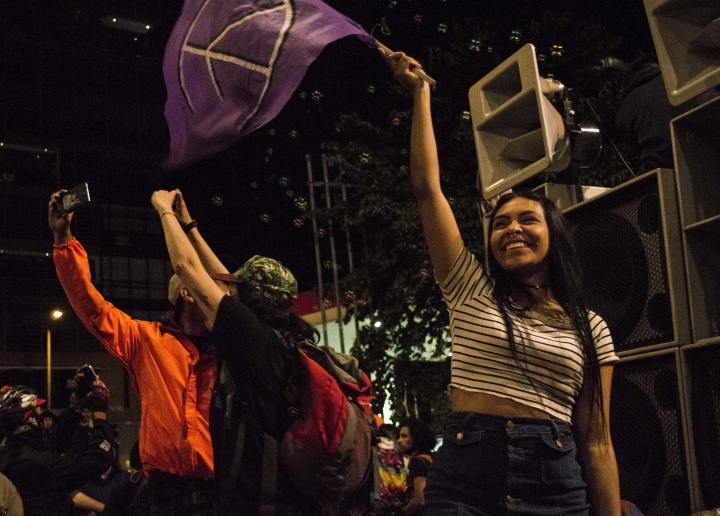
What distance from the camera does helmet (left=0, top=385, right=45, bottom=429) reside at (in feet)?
18.3

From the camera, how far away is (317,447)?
262cm

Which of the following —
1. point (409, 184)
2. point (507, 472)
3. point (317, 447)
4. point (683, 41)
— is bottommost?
point (507, 472)

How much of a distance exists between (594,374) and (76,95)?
3950cm

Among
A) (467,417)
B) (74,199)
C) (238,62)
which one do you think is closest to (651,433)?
(467,417)

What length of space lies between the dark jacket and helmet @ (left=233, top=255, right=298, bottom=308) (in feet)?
10.7

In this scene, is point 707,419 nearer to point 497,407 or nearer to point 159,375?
point 497,407

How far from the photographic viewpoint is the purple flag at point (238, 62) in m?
3.29

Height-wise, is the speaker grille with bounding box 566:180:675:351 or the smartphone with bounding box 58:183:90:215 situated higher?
the smartphone with bounding box 58:183:90:215

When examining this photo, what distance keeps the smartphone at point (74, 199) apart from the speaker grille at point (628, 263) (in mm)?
2061

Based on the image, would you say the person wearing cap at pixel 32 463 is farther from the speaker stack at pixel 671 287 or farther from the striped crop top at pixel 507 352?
the striped crop top at pixel 507 352

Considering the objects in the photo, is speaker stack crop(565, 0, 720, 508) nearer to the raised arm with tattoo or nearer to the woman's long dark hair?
the woman's long dark hair

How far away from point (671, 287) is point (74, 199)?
245 centimetres

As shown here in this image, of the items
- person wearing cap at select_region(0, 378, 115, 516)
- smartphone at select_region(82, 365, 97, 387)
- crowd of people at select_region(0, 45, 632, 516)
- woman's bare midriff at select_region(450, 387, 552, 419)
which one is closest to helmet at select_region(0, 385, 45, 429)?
person wearing cap at select_region(0, 378, 115, 516)

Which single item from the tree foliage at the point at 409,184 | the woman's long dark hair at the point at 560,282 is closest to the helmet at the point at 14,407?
the woman's long dark hair at the point at 560,282
